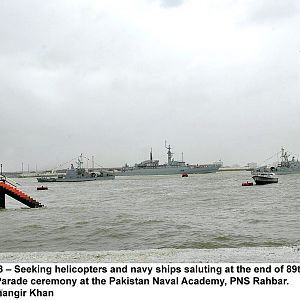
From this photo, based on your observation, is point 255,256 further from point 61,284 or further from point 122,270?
point 61,284

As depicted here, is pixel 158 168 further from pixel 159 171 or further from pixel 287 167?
pixel 287 167

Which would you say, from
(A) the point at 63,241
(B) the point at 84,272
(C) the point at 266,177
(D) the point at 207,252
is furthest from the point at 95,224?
(C) the point at 266,177

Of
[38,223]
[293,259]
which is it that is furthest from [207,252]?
[38,223]

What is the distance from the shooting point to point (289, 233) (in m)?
14.5

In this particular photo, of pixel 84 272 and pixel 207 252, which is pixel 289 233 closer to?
pixel 207 252

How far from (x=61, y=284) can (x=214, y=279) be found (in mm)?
1556

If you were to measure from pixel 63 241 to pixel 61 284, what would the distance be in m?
9.25

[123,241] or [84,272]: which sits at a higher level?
[84,272]

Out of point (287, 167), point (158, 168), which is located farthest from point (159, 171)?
point (287, 167)

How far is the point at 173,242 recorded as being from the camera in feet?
42.0

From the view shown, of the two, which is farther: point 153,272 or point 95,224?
point 95,224

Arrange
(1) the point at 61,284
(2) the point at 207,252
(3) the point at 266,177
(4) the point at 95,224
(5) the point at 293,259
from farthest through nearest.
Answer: (3) the point at 266,177
(4) the point at 95,224
(2) the point at 207,252
(5) the point at 293,259
(1) the point at 61,284

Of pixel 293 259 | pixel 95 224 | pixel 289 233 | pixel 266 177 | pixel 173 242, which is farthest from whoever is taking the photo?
pixel 266 177

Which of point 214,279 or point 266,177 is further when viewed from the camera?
point 266,177
